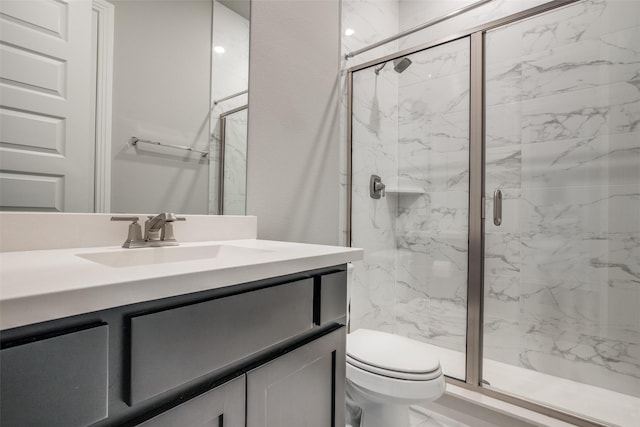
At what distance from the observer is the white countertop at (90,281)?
368 millimetres

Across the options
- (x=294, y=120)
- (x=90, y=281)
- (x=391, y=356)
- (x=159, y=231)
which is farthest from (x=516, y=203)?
(x=90, y=281)

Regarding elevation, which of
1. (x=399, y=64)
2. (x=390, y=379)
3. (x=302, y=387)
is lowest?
(x=390, y=379)

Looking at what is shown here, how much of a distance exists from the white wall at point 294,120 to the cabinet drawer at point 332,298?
61cm

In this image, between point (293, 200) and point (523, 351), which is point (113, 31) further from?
point (523, 351)

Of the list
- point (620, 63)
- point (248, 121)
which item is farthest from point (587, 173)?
point (248, 121)

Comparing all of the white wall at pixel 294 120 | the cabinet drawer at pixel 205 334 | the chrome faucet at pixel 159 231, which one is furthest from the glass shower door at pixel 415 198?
the cabinet drawer at pixel 205 334

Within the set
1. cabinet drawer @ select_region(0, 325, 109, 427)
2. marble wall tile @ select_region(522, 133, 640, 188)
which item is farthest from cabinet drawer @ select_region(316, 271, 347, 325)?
marble wall tile @ select_region(522, 133, 640, 188)

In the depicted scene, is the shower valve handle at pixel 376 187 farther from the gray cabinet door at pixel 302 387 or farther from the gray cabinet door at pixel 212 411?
the gray cabinet door at pixel 212 411

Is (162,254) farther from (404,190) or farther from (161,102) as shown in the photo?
(404,190)

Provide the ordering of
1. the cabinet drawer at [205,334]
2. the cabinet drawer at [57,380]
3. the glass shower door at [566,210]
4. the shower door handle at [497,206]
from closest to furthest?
the cabinet drawer at [57,380] < the cabinet drawer at [205,334] < the glass shower door at [566,210] < the shower door handle at [497,206]

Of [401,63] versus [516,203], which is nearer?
[516,203]

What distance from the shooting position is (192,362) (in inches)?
20.2

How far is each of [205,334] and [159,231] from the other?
51 centimetres

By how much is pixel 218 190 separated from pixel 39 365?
2.88ft
